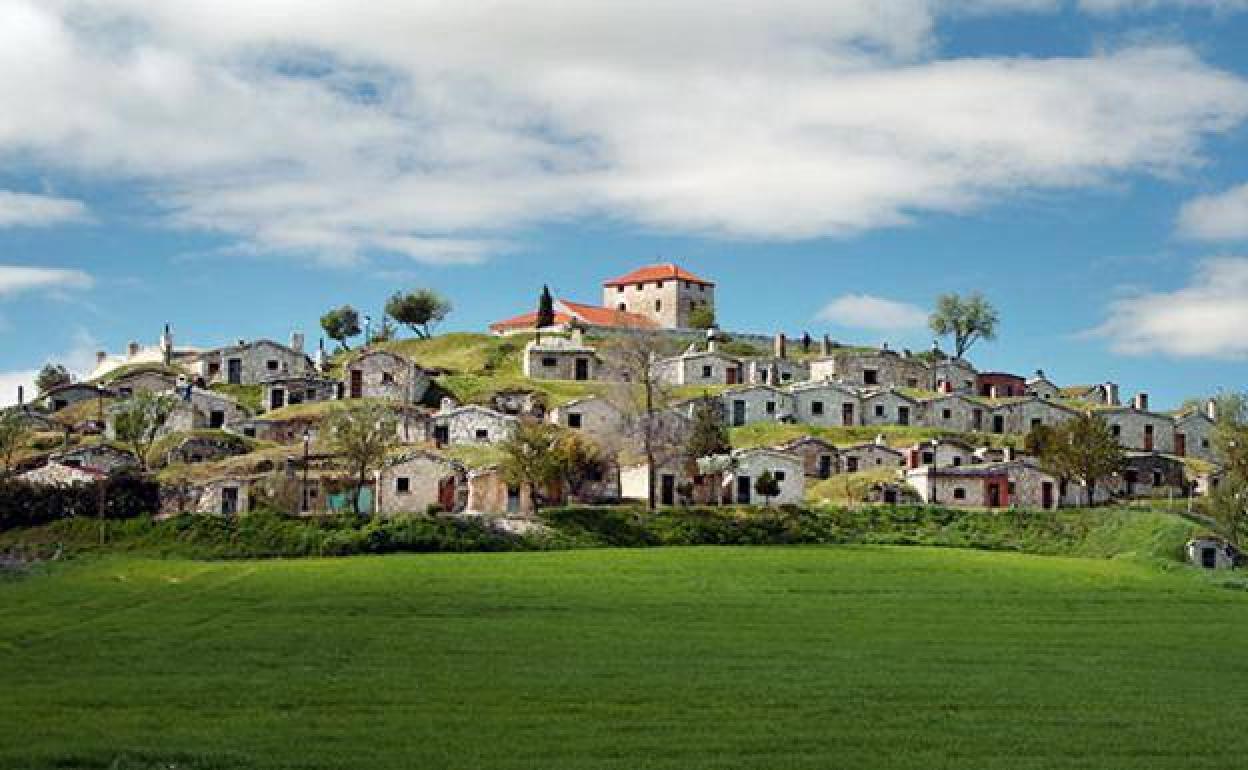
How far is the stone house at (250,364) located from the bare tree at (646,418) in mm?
26427

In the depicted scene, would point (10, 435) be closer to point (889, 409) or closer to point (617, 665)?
point (889, 409)

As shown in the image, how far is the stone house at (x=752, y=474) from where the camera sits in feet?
287

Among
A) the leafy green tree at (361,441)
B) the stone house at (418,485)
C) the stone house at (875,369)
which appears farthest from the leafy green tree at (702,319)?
the stone house at (418,485)

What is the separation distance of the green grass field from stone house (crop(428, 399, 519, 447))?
32.0m

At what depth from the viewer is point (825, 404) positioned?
112 meters

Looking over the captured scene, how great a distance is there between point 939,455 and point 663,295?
2143 inches

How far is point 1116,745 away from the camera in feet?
97.2

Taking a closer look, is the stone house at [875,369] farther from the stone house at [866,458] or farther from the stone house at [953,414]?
the stone house at [866,458]

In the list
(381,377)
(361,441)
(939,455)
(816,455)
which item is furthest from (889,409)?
(361,441)

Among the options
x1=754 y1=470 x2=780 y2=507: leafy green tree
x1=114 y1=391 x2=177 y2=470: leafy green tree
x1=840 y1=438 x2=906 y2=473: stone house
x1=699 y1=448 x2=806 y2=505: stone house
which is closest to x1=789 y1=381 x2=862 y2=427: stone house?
x1=840 y1=438 x2=906 y2=473: stone house

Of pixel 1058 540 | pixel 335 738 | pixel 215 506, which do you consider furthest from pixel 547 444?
pixel 335 738

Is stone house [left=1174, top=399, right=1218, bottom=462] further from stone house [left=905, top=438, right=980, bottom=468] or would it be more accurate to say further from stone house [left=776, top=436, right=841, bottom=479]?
stone house [left=776, top=436, right=841, bottom=479]

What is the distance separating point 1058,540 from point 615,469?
80.5 feet

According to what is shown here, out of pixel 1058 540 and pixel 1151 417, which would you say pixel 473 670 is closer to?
pixel 1058 540
